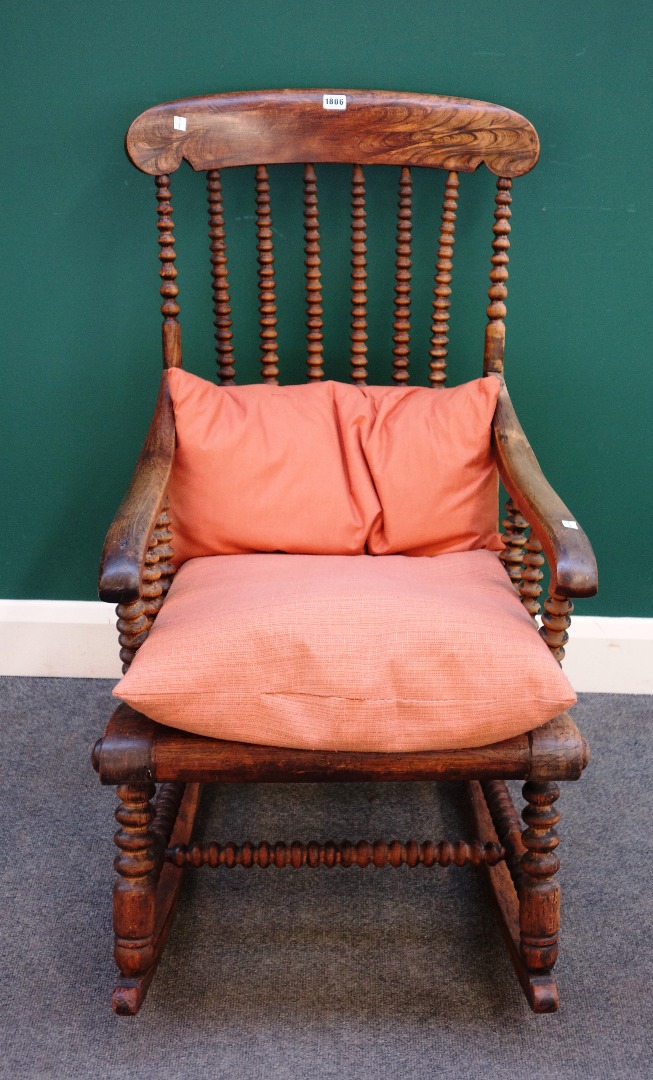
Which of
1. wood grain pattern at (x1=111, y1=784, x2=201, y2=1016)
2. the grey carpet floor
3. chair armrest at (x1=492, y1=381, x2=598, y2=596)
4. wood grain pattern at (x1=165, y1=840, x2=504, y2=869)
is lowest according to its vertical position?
the grey carpet floor

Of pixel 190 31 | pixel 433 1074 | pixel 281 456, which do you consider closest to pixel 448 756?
pixel 433 1074

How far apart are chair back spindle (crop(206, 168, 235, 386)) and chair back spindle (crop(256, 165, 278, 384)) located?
54 millimetres

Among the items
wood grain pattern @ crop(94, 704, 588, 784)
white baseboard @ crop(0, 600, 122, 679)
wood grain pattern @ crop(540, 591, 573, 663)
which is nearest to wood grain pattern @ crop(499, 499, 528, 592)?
wood grain pattern @ crop(540, 591, 573, 663)

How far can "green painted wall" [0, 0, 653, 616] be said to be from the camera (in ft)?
4.80

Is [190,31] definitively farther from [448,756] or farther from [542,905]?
[542,905]

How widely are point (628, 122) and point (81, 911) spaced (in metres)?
1.50

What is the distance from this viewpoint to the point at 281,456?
50.7 inches

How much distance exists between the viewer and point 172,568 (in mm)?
1225

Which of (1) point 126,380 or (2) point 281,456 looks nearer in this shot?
(2) point 281,456

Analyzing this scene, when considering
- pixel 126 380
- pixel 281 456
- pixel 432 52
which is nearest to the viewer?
pixel 281 456

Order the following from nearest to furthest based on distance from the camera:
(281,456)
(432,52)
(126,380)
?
(281,456) → (432,52) → (126,380)

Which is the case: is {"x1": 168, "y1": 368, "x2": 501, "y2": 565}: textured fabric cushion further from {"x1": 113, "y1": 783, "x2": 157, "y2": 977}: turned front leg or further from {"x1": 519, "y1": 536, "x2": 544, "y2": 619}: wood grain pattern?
{"x1": 113, "y1": 783, "x2": 157, "y2": 977}: turned front leg

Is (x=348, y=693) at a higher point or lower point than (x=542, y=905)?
higher

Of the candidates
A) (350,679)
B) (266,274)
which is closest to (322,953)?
(350,679)
